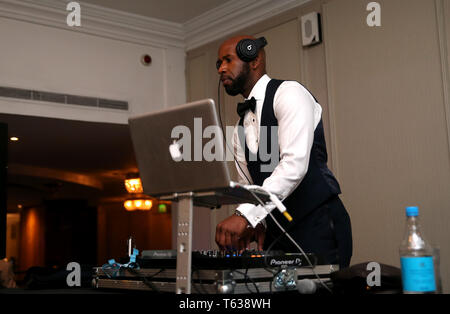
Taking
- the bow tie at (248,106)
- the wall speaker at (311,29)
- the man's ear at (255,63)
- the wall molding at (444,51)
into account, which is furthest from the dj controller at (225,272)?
the wall speaker at (311,29)

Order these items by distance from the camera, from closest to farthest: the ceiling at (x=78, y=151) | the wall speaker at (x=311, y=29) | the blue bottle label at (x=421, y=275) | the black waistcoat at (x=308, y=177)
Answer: the blue bottle label at (x=421, y=275) → the black waistcoat at (x=308, y=177) → the wall speaker at (x=311, y=29) → the ceiling at (x=78, y=151)

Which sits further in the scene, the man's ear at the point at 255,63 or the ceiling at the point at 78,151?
the ceiling at the point at 78,151

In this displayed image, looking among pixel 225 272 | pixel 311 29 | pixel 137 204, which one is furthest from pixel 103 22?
pixel 137 204

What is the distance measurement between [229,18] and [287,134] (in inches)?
116

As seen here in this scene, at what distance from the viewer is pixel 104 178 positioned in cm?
855

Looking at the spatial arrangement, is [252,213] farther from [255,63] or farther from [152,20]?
[152,20]

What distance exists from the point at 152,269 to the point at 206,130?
1.30 ft

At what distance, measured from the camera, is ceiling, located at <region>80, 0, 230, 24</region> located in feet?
13.7

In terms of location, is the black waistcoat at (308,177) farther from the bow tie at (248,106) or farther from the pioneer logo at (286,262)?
the pioneer logo at (286,262)

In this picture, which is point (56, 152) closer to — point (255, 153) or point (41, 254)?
point (255, 153)

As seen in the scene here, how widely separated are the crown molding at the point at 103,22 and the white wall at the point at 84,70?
0.04m

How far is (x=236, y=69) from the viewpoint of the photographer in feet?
5.74

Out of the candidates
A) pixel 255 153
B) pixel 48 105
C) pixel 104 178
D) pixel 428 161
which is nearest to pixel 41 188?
pixel 104 178

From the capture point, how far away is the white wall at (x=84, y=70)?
3957 mm
